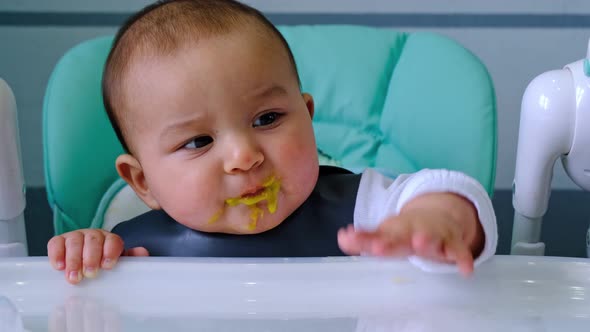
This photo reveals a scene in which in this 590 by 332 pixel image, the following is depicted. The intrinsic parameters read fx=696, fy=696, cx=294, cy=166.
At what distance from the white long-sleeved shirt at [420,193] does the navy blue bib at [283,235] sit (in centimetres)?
2

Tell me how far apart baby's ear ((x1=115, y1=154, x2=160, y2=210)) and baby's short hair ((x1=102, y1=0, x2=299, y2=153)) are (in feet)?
0.07

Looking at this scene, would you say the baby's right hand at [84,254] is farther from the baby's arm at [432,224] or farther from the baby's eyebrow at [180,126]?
the baby's arm at [432,224]

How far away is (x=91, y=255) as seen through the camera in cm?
61

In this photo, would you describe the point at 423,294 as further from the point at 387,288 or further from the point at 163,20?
the point at 163,20

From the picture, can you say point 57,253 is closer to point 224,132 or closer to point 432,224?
point 224,132

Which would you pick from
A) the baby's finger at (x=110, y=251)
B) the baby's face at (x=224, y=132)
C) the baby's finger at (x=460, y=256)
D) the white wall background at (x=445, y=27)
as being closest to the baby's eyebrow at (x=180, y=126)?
the baby's face at (x=224, y=132)

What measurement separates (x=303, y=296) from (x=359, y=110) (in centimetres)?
53

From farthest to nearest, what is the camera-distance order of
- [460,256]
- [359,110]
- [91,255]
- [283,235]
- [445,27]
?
[445,27] < [359,110] < [283,235] < [91,255] < [460,256]

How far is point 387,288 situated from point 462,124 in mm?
423

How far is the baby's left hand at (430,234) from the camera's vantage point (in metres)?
0.49

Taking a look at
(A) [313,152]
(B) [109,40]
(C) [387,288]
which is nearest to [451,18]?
(B) [109,40]

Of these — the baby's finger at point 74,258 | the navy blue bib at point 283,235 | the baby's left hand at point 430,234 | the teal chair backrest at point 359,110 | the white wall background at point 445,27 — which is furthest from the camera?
the white wall background at point 445,27

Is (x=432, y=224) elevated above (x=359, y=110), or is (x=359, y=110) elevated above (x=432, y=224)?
(x=432, y=224)

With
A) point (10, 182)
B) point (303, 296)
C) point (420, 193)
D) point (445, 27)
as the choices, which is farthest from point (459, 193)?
point (445, 27)
